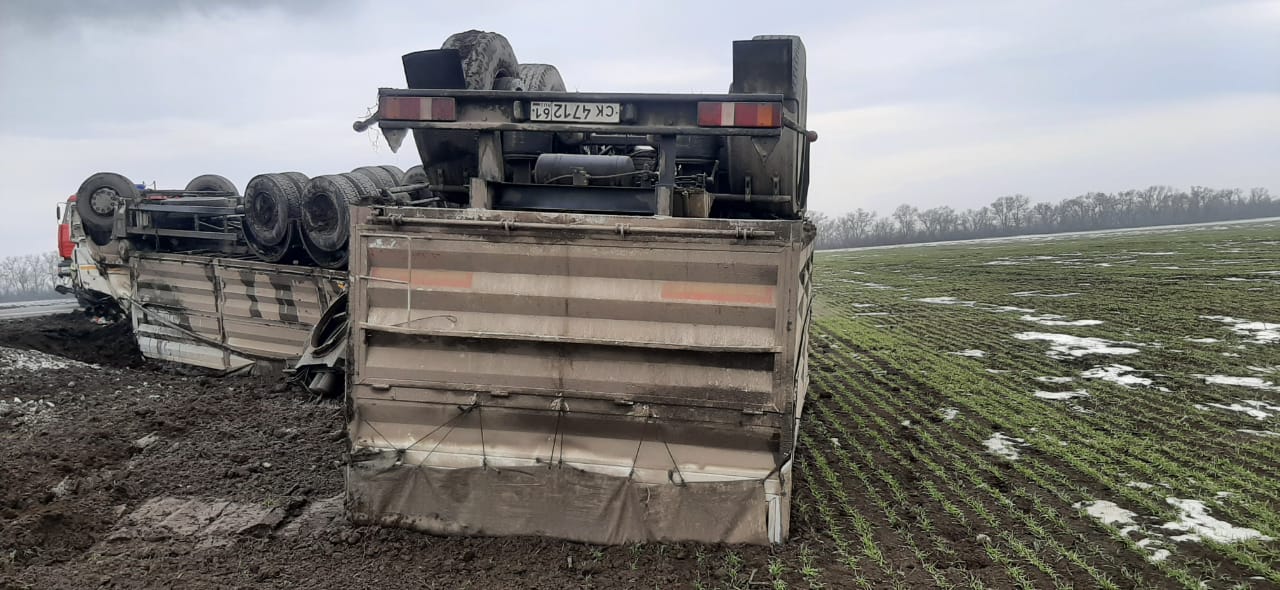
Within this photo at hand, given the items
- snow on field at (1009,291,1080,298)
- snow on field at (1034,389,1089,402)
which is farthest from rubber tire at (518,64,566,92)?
snow on field at (1009,291,1080,298)

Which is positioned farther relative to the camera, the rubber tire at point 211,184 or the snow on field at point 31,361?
the rubber tire at point 211,184

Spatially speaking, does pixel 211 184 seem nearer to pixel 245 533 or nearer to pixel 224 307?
pixel 224 307

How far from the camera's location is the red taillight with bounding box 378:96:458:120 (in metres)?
4.37

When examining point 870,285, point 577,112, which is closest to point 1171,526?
point 577,112

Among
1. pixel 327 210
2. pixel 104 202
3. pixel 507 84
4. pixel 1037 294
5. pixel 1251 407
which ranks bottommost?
pixel 1251 407

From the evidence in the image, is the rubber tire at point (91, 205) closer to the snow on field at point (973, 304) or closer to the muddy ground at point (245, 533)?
the muddy ground at point (245, 533)

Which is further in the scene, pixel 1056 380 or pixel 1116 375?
pixel 1116 375

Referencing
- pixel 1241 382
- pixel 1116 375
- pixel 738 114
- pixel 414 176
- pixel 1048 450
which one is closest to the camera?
pixel 738 114

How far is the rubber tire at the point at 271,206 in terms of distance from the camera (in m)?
8.80

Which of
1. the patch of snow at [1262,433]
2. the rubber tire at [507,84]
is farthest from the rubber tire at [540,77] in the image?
the patch of snow at [1262,433]

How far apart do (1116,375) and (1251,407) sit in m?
1.56

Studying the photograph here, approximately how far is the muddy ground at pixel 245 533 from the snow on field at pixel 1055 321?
32.2ft

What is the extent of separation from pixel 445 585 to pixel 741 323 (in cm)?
182

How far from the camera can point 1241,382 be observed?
27.3ft
